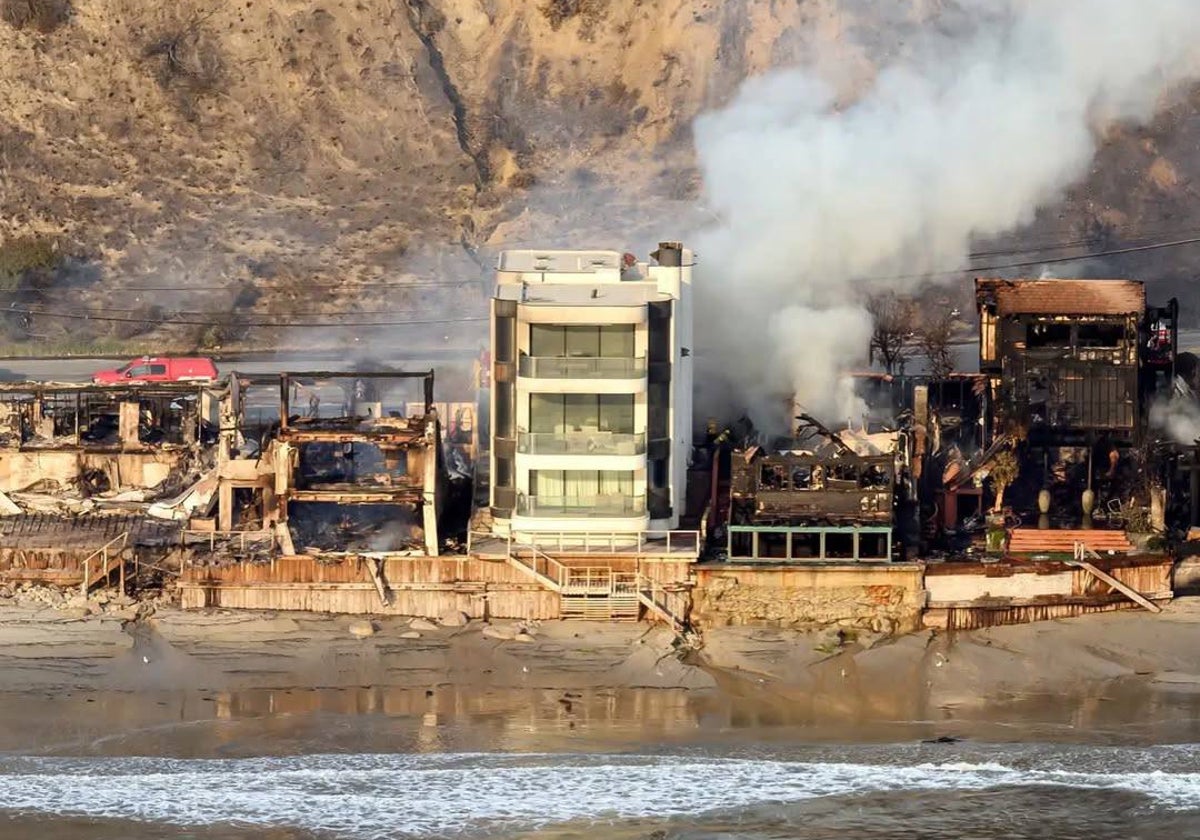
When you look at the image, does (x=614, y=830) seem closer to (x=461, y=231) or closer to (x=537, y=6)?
(x=461, y=231)

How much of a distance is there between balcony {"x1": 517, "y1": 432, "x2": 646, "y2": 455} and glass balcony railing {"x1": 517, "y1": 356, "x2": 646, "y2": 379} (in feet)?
4.75

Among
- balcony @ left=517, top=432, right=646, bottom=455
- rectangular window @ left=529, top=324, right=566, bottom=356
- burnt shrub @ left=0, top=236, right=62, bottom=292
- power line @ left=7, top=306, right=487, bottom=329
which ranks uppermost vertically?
burnt shrub @ left=0, top=236, right=62, bottom=292

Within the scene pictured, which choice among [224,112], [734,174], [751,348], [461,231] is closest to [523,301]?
[751,348]

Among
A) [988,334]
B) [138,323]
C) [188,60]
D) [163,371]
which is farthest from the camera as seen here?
[188,60]

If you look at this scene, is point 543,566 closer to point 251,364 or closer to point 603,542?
point 603,542

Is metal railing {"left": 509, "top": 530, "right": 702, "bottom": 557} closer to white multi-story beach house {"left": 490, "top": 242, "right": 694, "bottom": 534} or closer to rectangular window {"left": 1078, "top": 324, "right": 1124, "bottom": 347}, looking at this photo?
white multi-story beach house {"left": 490, "top": 242, "right": 694, "bottom": 534}

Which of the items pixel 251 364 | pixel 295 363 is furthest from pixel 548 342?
pixel 251 364

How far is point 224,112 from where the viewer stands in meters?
109

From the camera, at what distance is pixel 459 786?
172 ft

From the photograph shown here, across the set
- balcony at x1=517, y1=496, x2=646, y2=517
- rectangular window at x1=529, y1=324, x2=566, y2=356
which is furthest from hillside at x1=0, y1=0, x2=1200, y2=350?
balcony at x1=517, y1=496, x2=646, y2=517

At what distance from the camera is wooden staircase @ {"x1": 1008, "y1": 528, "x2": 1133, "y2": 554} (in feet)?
213

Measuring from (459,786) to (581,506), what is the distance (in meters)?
13.6

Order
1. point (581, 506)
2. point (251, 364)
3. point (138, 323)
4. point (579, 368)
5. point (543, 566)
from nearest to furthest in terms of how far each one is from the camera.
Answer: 1. point (543, 566)
2. point (579, 368)
3. point (581, 506)
4. point (251, 364)
5. point (138, 323)

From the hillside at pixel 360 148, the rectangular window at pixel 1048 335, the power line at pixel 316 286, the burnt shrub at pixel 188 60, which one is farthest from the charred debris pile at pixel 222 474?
the burnt shrub at pixel 188 60
